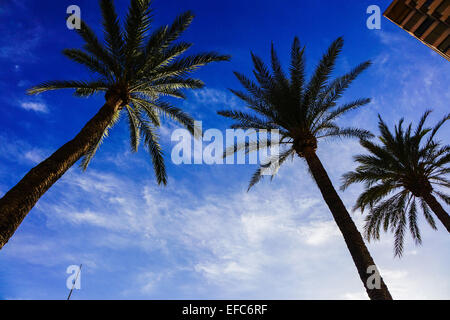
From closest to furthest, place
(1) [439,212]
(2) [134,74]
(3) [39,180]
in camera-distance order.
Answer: (3) [39,180] → (2) [134,74] → (1) [439,212]

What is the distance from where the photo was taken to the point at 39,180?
15.7 feet

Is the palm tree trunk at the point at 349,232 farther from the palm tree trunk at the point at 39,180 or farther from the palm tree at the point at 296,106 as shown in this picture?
the palm tree trunk at the point at 39,180

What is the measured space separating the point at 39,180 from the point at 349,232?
292 inches

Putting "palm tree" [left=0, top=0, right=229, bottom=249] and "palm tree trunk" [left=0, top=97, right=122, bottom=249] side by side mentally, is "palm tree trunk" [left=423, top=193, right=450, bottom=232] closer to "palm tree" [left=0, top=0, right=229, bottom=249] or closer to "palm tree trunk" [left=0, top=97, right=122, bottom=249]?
"palm tree" [left=0, top=0, right=229, bottom=249]

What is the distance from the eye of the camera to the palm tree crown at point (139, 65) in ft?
25.0

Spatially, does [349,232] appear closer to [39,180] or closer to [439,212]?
[439,212]

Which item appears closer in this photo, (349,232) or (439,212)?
(349,232)

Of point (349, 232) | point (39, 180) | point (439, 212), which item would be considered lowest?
point (349, 232)

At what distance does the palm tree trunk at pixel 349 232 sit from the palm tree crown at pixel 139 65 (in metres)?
5.36

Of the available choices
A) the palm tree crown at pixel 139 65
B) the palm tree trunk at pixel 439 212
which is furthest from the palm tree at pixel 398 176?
the palm tree crown at pixel 139 65

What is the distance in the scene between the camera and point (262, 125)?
9.82m

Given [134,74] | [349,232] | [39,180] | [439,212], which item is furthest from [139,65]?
[439,212]
